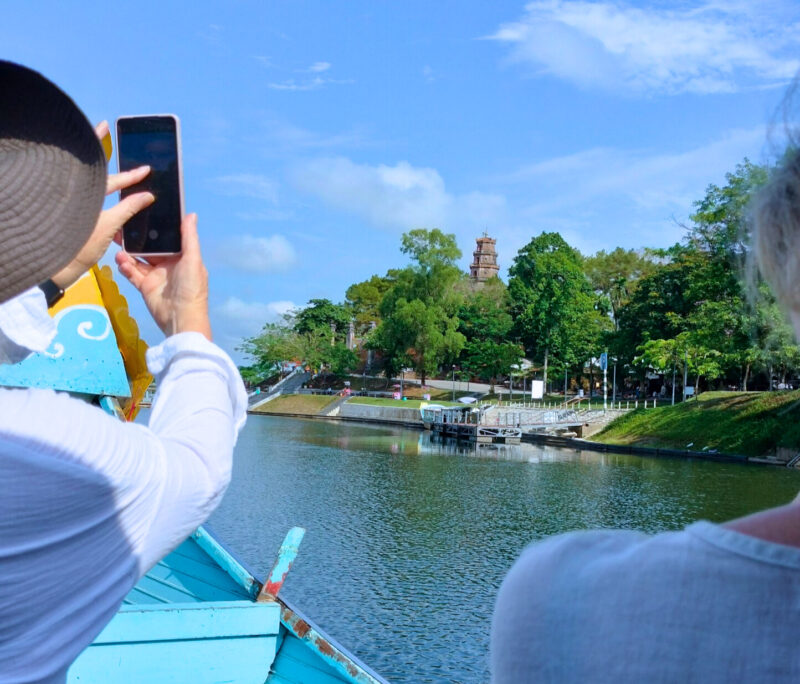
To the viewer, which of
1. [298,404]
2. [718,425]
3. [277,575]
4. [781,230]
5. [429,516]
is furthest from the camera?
[298,404]

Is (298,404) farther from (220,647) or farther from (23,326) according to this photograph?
(23,326)

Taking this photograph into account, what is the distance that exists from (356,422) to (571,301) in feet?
42.5

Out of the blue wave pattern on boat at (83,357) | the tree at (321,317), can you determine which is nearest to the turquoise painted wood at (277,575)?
the blue wave pattern on boat at (83,357)

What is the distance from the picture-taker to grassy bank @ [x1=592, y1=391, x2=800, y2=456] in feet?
81.9

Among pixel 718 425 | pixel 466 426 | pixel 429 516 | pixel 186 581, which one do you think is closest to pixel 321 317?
pixel 466 426

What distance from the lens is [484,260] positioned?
69.7 metres

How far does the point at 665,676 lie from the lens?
1.98 ft

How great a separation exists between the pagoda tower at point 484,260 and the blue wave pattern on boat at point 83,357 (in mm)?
65525

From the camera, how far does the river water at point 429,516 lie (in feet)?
29.2

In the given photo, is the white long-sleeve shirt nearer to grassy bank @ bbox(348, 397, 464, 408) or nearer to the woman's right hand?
the woman's right hand

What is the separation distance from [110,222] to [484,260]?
6917 cm

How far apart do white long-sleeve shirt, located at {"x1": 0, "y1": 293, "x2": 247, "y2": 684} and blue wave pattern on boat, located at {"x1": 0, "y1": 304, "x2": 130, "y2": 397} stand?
289 centimetres

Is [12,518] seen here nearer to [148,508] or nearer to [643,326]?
[148,508]

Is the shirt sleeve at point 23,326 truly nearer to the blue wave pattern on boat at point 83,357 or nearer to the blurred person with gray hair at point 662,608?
the blurred person with gray hair at point 662,608
